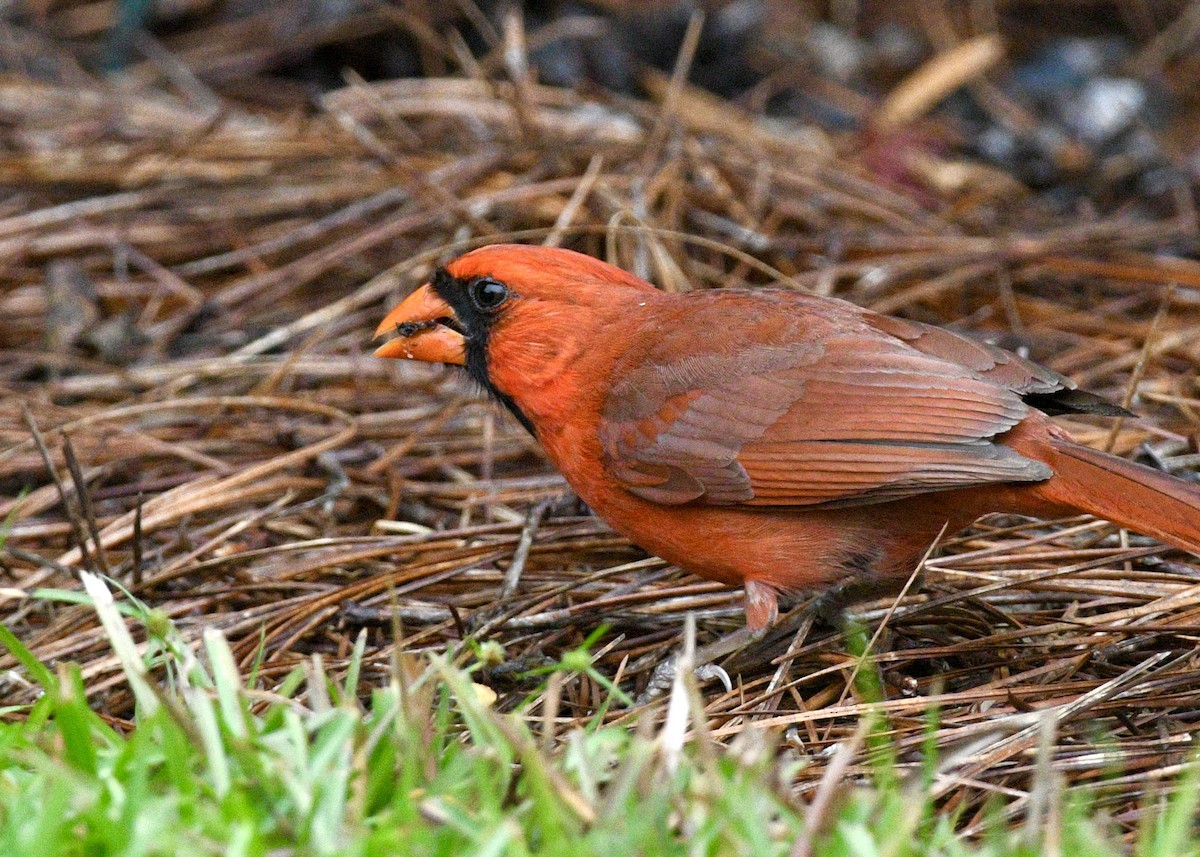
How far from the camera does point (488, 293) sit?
3.59 meters

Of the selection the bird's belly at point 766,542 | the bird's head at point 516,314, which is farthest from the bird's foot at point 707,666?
the bird's head at point 516,314

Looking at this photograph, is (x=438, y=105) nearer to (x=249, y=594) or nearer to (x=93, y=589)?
(x=249, y=594)

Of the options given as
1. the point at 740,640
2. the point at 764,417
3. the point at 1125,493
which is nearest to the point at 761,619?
the point at 740,640

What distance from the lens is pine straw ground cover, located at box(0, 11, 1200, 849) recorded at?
309 centimetres

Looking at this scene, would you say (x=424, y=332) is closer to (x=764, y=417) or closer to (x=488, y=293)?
(x=488, y=293)

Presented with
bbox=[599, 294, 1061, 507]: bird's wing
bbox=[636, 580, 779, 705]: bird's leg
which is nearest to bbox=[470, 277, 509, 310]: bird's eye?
bbox=[599, 294, 1061, 507]: bird's wing

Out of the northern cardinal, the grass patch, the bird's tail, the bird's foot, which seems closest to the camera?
the grass patch

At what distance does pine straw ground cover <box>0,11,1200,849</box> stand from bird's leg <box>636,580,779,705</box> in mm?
61

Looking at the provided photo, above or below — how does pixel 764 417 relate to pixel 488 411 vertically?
above

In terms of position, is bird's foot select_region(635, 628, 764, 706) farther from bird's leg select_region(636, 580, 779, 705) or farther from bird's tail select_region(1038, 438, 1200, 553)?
bird's tail select_region(1038, 438, 1200, 553)

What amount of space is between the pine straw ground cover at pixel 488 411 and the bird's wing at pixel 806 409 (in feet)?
1.19

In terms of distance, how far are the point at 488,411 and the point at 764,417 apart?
65.9 inches

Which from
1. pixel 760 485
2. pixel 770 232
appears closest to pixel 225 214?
pixel 770 232

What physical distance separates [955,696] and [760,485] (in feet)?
2.12
